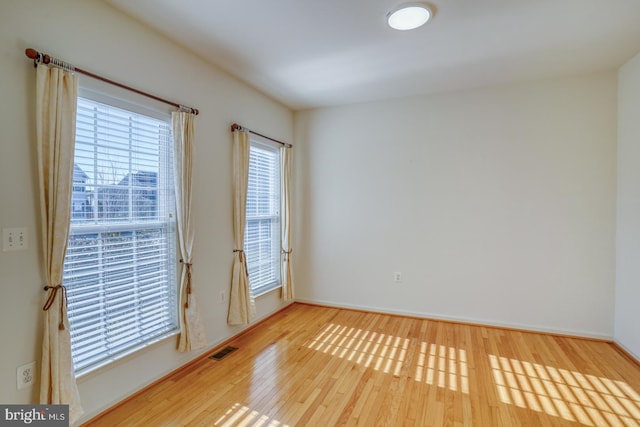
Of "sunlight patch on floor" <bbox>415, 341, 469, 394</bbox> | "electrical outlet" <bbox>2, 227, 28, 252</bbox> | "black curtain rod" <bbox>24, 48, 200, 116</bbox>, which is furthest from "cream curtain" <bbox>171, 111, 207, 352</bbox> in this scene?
"sunlight patch on floor" <bbox>415, 341, 469, 394</bbox>

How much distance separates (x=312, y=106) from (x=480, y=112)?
2091mm

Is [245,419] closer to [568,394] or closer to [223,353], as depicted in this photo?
[223,353]

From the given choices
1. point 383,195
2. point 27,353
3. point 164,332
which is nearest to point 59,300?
point 27,353

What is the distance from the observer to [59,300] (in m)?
1.68

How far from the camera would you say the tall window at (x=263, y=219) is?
349cm

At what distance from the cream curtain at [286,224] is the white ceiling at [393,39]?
98 cm

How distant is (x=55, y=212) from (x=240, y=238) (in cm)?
161

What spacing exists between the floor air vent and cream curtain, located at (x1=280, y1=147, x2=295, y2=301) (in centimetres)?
114

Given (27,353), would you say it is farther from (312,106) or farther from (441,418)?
(312,106)

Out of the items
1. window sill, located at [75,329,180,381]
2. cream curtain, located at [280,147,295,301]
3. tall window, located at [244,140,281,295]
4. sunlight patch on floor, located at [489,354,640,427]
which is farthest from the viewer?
cream curtain, located at [280,147,295,301]

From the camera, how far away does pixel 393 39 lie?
245 cm

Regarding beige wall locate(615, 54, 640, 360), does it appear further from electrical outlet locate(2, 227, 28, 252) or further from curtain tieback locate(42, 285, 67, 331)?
electrical outlet locate(2, 227, 28, 252)

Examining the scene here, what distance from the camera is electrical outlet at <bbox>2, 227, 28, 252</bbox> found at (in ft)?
5.04

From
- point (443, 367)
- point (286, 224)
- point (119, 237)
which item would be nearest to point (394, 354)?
point (443, 367)
